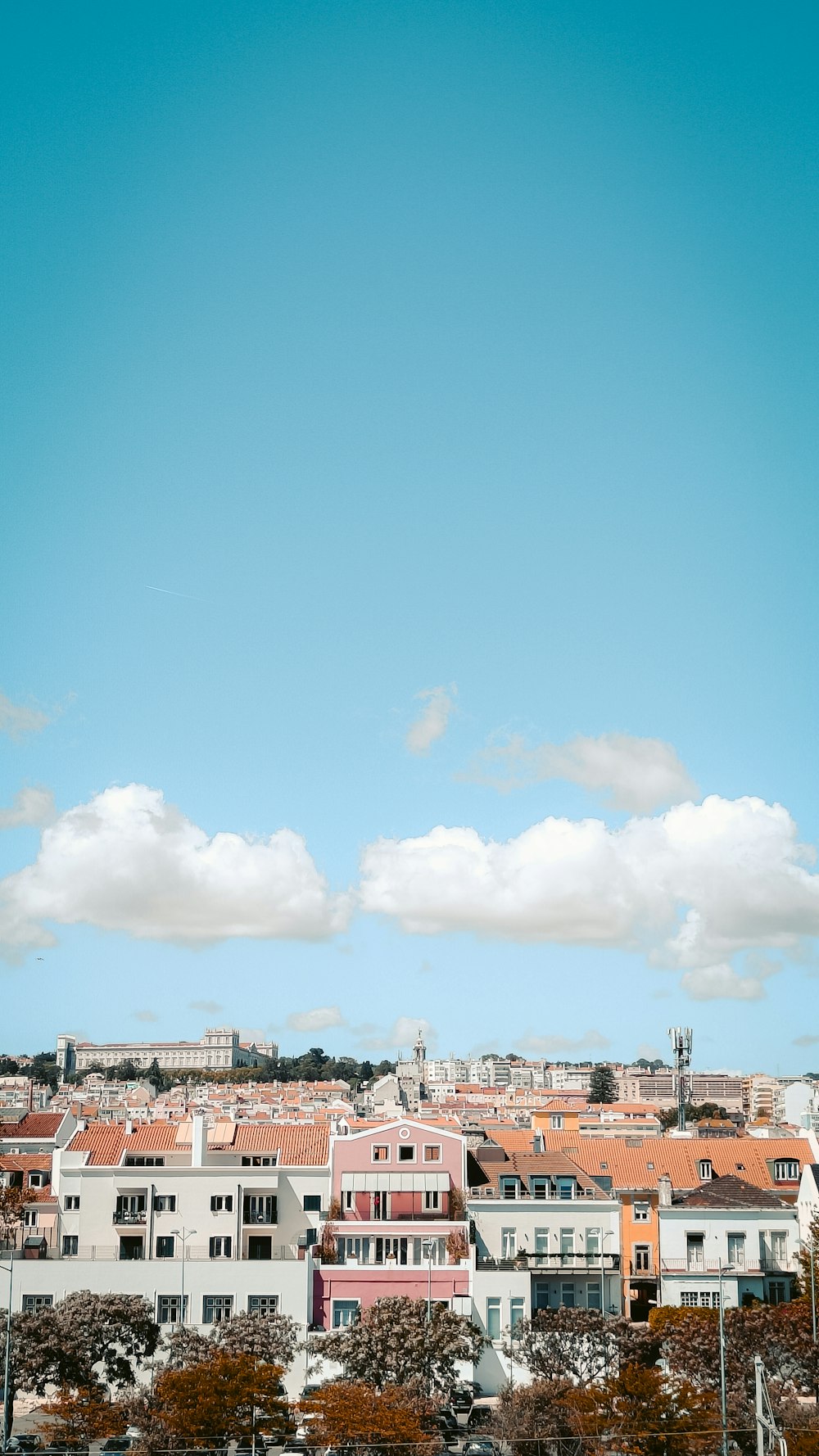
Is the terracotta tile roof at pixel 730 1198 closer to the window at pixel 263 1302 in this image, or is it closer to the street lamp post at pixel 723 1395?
the street lamp post at pixel 723 1395

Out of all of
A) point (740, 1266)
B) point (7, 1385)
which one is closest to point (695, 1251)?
point (740, 1266)

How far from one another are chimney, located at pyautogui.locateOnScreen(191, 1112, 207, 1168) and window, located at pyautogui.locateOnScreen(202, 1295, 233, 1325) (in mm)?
6780

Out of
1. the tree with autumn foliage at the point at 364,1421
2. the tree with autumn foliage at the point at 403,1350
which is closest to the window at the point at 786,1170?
the tree with autumn foliage at the point at 403,1350

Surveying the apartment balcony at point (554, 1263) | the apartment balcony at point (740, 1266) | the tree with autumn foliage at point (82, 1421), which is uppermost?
the apartment balcony at point (554, 1263)

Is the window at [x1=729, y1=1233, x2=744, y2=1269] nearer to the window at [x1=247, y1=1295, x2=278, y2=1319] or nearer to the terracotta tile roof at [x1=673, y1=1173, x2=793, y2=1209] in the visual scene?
the terracotta tile roof at [x1=673, y1=1173, x2=793, y2=1209]

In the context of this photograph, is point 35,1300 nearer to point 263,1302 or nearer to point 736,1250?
point 263,1302

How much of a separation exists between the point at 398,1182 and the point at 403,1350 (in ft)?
45.9

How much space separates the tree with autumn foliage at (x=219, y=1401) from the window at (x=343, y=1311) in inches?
503

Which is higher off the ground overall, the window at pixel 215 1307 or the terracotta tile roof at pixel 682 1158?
the terracotta tile roof at pixel 682 1158

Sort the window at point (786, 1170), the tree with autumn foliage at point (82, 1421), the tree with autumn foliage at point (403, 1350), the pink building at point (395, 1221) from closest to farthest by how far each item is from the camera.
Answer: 1. the tree with autumn foliage at point (82, 1421)
2. the tree with autumn foliage at point (403, 1350)
3. the pink building at point (395, 1221)
4. the window at point (786, 1170)

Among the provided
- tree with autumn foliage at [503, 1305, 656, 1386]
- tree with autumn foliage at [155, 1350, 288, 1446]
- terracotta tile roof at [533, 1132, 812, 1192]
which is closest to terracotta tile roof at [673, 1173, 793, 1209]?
terracotta tile roof at [533, 1132, 812, 1192]

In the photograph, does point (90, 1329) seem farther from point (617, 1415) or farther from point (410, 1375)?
point (617, 1415)

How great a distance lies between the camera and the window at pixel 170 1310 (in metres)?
54.8

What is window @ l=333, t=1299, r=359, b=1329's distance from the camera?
5550 cm
